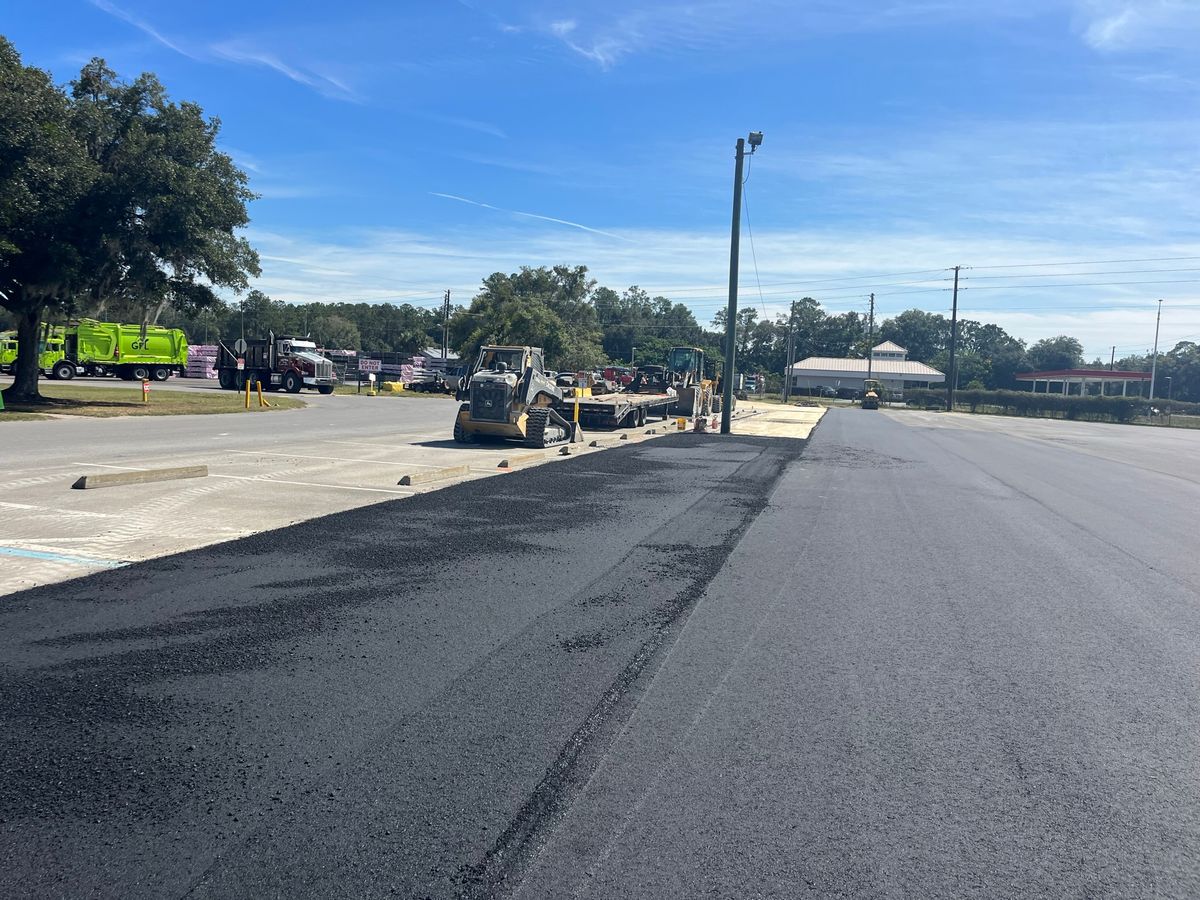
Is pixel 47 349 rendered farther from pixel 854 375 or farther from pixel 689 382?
pixel 854 375

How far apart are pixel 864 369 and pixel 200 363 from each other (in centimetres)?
8093

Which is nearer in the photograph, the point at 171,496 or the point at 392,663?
the point at 392,663

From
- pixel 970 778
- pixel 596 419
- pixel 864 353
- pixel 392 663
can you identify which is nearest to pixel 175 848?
pixel 392 663

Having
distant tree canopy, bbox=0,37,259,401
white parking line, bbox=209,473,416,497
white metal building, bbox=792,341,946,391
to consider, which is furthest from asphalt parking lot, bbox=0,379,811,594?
white metal building, bbox=792,341,946,391

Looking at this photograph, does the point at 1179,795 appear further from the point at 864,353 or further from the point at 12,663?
the point at 864,353

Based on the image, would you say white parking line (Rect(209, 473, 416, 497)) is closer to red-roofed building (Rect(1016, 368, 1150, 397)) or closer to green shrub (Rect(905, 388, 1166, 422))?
green shrub (Rect(905, 388, 1166, 422))

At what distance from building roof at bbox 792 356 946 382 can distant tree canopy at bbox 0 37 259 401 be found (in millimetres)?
93793

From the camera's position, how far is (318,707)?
16.4ft

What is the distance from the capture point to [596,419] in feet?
93.5

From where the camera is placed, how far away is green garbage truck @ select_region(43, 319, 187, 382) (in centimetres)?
4691

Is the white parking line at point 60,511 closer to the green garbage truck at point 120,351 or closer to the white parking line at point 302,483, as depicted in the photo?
the white parking line at point 302,483

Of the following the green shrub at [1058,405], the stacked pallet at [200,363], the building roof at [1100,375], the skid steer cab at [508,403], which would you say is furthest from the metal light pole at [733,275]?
the building roof at [1100,375]

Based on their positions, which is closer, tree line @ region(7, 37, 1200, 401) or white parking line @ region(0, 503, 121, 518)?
white parking line @ region(0, 503, 121, 518)

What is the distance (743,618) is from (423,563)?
3241 millimetres
